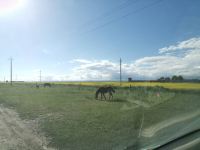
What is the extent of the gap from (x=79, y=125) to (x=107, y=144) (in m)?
2.89

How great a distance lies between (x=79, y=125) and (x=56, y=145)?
2552mm

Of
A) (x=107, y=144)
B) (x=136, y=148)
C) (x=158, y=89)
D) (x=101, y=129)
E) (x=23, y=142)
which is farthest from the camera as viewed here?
(x=158, y=89)

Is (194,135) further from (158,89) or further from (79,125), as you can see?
(158,89)

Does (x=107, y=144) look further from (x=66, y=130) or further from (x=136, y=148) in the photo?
(x=136, y=148)

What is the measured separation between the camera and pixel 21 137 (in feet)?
26.6

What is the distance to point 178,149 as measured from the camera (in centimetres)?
234

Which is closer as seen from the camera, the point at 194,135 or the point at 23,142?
the point at 194,135

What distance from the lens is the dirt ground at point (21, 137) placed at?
7.05 m

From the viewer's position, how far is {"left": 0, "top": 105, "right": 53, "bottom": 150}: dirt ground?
7.05 meters

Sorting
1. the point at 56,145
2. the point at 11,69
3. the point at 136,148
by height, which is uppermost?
the point at 11,69

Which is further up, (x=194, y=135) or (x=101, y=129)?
(x=194, y=135)

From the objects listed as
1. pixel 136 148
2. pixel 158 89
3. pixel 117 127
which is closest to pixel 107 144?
pixel 117 127

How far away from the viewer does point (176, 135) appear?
263 cm

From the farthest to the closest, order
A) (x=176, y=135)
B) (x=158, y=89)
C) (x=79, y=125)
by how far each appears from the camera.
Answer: (x=158, y=89)
(x=79, y=125)
(x=176, y=135)
